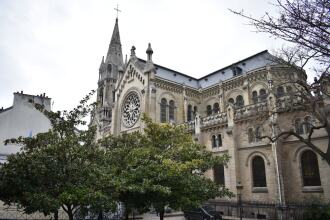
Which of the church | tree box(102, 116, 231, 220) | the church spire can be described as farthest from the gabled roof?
tree box(102, 116, 231, 220)

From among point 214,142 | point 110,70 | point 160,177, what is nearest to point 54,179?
point 160,177

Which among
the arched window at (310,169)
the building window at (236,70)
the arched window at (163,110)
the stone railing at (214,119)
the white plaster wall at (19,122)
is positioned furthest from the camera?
the building window at (236,70)

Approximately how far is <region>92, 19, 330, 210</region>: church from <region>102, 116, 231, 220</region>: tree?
17.1 feet

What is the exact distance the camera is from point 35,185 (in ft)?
36.0

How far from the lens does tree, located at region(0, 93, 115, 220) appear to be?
10.4 metres

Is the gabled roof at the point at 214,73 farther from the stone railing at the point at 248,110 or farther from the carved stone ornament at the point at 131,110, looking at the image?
the stone railing at the point at 248,110

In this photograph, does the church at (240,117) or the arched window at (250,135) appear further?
the arched window at (250,135)

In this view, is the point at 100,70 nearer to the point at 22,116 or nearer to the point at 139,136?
the point at 22,116

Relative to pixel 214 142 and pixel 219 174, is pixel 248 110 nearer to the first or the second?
pixel 214 142

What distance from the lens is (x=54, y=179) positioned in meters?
11.1

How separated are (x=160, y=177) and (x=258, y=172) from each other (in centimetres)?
1710

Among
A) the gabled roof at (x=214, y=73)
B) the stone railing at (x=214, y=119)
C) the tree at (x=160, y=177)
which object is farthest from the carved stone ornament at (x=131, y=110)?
the tree at (x=160, y=177)

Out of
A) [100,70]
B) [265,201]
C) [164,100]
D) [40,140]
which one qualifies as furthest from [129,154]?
[100,70]

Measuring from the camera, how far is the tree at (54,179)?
10.4 m
